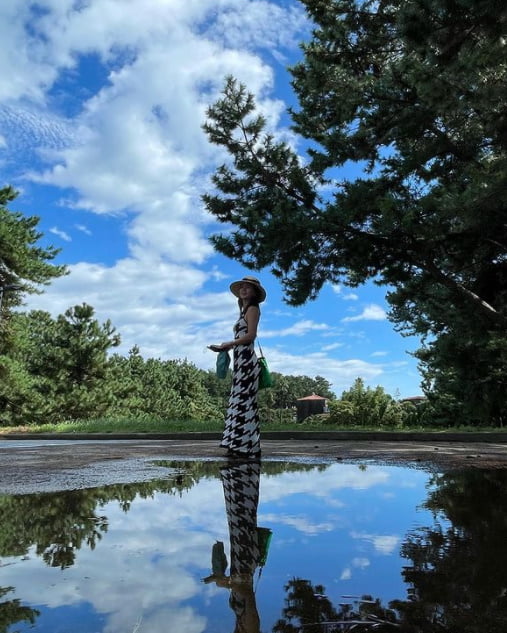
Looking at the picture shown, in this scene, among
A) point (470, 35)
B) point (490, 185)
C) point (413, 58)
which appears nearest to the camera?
point (470, 35)

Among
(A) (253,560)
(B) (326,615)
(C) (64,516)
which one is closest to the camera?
(B) (326,615)

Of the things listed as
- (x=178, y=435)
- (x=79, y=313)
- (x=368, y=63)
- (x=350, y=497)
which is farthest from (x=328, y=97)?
(x=79, y=313)

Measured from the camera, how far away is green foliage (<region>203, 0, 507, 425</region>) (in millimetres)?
9141

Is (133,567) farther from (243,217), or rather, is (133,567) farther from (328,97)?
(328,97)

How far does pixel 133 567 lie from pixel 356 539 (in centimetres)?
102

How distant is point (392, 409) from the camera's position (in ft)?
60.3

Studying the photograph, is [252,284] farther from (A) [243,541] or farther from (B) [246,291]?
(A) [243,541]

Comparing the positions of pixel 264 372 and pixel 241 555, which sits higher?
pixel 264 372

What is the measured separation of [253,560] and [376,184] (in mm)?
9718

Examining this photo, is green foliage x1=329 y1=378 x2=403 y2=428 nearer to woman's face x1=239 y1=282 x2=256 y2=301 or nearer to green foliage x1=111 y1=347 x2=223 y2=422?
woman's face x1=239 y1=282 x2=256 y2=301

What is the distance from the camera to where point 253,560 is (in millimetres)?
2018

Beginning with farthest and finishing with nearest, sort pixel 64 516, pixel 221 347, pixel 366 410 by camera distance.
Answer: pixel 366 410
pixel 221 347
pixel 64 516

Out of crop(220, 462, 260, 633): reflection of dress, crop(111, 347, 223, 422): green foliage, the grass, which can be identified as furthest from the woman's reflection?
crop(111, 347, 223, 422): green foliage

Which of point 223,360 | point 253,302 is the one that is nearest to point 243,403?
point 223,360
